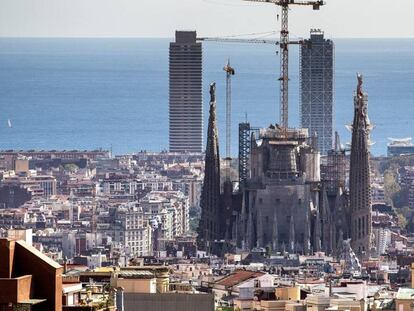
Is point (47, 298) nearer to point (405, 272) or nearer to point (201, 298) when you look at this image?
point (201, 298)

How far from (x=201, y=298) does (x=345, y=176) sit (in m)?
87.9

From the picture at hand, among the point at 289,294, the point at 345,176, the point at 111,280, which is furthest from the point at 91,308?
the point at 345,176

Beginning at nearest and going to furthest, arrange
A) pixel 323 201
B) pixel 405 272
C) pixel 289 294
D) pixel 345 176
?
1. pixel 289 294
2. pixel 405 272
3. pixel 323 201
4. pixel 345 176

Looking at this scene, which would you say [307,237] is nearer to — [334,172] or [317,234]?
[317,234]

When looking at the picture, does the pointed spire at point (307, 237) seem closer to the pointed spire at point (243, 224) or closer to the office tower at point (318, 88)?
the pointed spire at point (243, 224)

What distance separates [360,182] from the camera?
344ft

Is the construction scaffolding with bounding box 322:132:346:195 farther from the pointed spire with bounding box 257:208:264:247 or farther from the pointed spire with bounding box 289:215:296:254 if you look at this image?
the pointed spire with bounding box 257:208:264:247

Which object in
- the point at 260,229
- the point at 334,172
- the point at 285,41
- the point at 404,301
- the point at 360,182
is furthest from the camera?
the point at 285,41

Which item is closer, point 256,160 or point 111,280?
point 111,280

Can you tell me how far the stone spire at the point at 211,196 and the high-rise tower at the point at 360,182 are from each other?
5176 millimetres

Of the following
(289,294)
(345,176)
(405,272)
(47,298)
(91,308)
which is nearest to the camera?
(47,298)

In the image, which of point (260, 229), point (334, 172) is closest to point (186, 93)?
point (334, 172)

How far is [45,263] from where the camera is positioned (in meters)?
17.8

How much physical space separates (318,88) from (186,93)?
40.7ft
